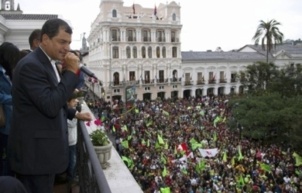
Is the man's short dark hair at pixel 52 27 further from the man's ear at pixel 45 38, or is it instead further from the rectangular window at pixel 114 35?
the rectangular window at pixel 114 35

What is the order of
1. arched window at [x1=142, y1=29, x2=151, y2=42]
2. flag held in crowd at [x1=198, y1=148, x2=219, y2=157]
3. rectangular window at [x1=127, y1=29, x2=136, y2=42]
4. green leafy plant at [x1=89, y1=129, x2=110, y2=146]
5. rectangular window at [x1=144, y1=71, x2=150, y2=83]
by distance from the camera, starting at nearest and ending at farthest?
green leafy plant at [x1=89, y1=129, x2=110, y2=146] < flag held in crowd at [x1=198, y1=148, x2=219, y2=157] < rectangular window at [x1=127, y1=29, x2=136, y2=42] < arched window at [x1=142, y1=29, x2=151, y2=42] < rectangular window at [x1=144, y1=71, x2=150, y2=83]

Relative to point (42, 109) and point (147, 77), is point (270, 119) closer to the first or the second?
point (42, 109)

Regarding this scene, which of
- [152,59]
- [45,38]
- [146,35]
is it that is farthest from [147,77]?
[45,38]

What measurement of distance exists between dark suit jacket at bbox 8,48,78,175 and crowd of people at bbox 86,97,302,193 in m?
10.5

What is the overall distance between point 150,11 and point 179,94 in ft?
48.1

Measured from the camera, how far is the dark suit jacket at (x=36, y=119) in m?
2.58

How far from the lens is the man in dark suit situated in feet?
8.45

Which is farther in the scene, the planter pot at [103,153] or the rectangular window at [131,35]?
the rectangular window at [131,35]

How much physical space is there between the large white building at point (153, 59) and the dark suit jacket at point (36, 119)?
44439 millimetres

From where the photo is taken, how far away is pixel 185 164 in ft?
54.7

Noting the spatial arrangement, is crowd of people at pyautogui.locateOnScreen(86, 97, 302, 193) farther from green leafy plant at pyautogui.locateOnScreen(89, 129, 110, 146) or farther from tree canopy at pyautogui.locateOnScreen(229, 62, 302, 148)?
green leafy plant at pyautogui.locateOnScreen(89, 129, 110, 146)

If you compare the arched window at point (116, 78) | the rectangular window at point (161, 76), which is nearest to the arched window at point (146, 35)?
the rectangular window at point (161, 76)

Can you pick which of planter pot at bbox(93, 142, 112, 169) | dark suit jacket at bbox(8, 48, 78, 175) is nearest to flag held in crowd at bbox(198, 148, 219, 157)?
planter pot at bbox(93, 142, 112, 169)

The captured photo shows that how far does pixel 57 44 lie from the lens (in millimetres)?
2830
